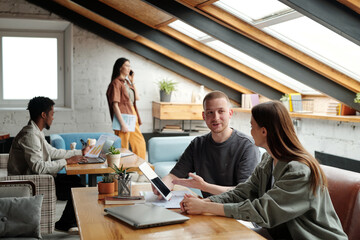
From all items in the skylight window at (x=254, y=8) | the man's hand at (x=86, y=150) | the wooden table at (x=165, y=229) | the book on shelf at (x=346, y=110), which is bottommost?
the wooden table at (x=165, y=229)

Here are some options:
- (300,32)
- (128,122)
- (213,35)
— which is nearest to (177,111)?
(128,122)

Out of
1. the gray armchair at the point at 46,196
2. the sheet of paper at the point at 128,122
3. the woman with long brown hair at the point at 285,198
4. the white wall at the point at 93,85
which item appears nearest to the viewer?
the woman with long brown hair at the point at 285,198

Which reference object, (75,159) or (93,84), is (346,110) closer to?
(75,159)

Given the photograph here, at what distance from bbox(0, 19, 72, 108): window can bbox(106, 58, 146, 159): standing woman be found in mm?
1932

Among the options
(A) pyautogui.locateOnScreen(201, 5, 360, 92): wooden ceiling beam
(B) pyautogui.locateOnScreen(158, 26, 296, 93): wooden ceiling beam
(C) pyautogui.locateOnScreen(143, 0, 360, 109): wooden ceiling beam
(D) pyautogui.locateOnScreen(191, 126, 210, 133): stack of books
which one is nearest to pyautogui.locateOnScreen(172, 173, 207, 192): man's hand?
(A) pyautogui.locateOnScreen(201, 5, 360, 92): wooden ceiling beam

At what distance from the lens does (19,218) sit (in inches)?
93.4

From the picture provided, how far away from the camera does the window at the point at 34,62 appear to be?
22.5ft

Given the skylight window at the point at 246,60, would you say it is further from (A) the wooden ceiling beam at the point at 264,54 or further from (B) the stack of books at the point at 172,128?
(B) the stack of books at the point at 172,128

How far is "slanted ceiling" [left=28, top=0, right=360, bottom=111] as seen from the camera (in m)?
4.13

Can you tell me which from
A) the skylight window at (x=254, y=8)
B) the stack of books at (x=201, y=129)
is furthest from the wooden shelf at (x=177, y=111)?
the skylight window at (x=254, y=8)

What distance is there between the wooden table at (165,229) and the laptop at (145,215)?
18mm

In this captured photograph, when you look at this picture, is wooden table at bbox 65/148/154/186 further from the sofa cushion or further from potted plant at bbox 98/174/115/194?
potted plant at bbox 98/174/115/194

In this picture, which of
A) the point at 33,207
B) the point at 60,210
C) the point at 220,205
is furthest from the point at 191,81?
the point at 220,205

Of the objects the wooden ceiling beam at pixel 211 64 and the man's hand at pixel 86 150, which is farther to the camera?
the wooden ceiling beam at pixel 211 64
